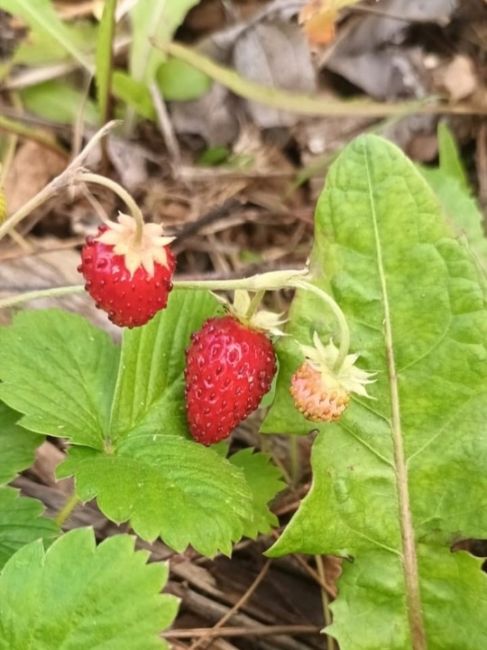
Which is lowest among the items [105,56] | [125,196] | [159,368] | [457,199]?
[457,199]

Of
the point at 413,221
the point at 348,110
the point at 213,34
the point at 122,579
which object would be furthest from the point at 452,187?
the point at 122,579

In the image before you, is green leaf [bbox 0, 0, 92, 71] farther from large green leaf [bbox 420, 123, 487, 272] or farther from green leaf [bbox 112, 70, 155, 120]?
large green leaf [bbox 420, 123, 487, 272]

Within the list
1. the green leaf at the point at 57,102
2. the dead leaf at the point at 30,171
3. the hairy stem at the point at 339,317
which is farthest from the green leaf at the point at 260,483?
the green leaf at the point at 57,102

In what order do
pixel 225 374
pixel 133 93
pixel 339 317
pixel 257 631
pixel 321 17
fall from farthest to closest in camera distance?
pixel 133 93
pixel 321 17
pixel 257 631
pixel 225 374
pixel 339 317

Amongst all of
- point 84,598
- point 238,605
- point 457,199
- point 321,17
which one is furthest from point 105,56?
point 84,598

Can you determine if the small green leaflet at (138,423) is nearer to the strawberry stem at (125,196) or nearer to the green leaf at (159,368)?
the green leaf at (159,368)

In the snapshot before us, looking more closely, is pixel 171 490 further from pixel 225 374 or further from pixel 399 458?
pixel 399 458
